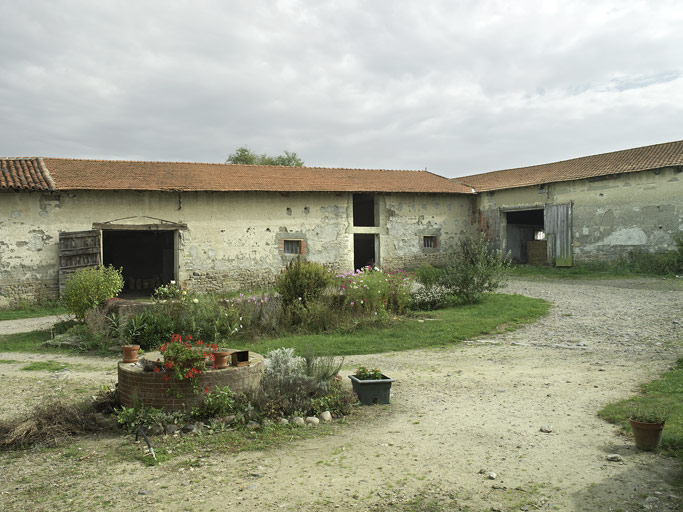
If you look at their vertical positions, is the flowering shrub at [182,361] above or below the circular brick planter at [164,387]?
above

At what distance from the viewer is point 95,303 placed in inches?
430

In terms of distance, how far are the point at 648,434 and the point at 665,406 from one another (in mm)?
1238

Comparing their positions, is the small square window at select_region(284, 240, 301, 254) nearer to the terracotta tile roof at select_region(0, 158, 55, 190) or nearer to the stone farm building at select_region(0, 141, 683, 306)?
the stone farm building at select_region(0, 141, 683, 306)

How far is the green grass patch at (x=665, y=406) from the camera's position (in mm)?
4633

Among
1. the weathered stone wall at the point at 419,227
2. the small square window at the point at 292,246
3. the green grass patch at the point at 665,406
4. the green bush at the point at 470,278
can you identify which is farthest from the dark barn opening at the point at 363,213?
the green grass patch at the point at 665,406

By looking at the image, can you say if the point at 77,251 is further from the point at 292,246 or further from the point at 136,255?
the point at 136,255

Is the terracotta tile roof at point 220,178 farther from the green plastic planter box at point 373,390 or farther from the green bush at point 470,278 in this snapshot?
the green plastic planter box at point 373,390

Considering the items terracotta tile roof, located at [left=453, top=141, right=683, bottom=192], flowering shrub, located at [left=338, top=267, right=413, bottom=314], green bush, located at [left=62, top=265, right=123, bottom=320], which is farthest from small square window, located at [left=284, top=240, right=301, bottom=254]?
terracotta tile roof, located at [left=453, top=141, right=683, bottom=192]

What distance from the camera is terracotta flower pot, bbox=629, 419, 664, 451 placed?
4484mm

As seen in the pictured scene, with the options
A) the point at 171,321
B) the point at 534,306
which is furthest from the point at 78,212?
the point at 534,306

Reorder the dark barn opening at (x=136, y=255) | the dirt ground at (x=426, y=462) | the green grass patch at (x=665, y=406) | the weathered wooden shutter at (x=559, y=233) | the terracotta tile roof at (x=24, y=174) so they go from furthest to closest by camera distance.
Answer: the dark barn opening at (x=136, y=255), the weathered wooden shutter at (x=559, y=233), the terracotta tile roof at (x=24, y=174), the green grass patch at (x=665, y=406), the dirt ground at (x=426, y=462)

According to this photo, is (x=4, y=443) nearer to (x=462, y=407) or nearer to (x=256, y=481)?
(x=256, y=481)

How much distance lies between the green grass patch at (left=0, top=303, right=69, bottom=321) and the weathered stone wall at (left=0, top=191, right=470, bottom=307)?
344mm

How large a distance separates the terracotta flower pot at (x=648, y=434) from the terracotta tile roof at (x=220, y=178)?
15.3 m
